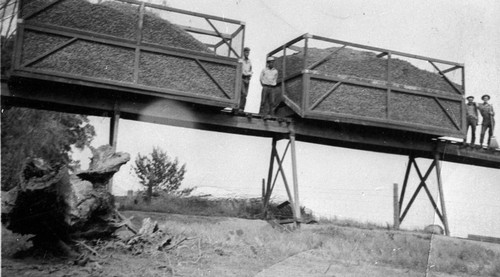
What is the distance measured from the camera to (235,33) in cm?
1149

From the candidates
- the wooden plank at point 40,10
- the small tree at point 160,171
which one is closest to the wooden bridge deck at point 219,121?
the wooden plank at point 40,10

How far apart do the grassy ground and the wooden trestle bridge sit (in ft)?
5.61

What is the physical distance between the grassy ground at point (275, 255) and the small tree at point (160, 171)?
11.0 m

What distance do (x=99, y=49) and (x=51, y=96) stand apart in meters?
1.44

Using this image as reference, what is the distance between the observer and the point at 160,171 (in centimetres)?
2225

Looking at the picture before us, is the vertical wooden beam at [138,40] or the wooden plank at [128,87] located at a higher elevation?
the vertical wooden beam at [138,40]

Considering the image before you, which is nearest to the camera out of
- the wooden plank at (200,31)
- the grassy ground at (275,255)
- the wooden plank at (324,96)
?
the grassy ground at (275,255)

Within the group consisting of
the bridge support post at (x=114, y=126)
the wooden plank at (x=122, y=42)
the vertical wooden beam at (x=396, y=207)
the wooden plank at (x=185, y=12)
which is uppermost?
the wooden plank at (x=185, y=12)

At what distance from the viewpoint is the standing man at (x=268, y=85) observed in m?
12.9

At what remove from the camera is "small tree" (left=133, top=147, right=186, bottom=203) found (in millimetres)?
21672

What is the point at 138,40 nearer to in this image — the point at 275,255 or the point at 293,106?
the point at 293,106

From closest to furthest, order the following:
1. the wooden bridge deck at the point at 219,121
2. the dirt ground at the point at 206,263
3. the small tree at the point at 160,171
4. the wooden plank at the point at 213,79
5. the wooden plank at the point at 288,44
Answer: the dirt ground at the point at 206,263
the wooden bridge deck at the point at 219,121
the wooden plank at the point at 213,79
the wooden plank at the point at 288,44
the small tree at the point at 160,171

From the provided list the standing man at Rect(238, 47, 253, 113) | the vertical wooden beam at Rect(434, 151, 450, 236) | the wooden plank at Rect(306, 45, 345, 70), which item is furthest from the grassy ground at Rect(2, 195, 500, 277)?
the wooden plank at Rect(306, 45, 345, 70)

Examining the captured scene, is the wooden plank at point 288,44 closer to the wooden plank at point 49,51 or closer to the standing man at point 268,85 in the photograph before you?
the standing man at point 268,85
